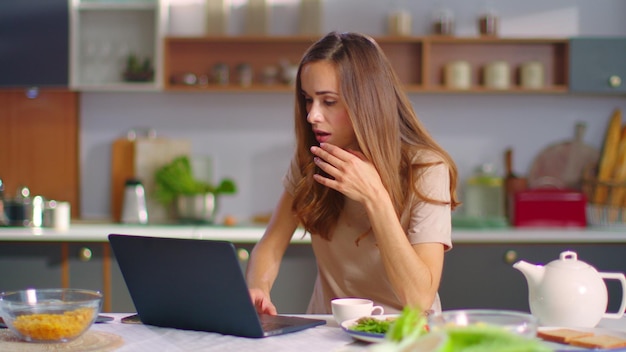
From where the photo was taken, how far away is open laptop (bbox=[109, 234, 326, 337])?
146 cm

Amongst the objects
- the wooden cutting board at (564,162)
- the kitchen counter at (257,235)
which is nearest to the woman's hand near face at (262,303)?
the kitchen counter at (257,235)

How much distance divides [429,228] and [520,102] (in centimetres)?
240

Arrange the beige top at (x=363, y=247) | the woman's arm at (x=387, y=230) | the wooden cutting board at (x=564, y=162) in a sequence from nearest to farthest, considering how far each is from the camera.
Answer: the woman's arm at (x=387, y=230) < the beige top at (x=363, y=247) < the wooden cutting board at (x=564, y=162)

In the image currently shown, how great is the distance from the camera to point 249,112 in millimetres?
4211

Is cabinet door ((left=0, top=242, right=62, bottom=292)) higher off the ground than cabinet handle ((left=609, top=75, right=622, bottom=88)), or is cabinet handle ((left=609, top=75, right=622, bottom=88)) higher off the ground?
cabinet handle ((left=609, top=75, right=622, bottom=88))

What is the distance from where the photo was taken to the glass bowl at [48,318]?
56.9 inches

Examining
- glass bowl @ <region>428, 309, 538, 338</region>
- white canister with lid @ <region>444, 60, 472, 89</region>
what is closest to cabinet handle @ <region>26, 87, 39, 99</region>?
white canister with lid @ <region>444, 60, 472, 89</region>

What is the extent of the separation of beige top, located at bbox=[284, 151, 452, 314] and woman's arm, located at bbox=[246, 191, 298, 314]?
6 cm

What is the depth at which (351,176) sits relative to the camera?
1.90 meters

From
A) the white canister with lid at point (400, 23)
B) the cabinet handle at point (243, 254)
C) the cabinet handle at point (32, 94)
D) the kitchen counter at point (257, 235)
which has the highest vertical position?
the white canister with lid at point (400, 23)

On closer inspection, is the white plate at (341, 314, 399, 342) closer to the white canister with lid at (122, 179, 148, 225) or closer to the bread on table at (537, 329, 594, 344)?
the bread on table at (537, 329, 594, 344)

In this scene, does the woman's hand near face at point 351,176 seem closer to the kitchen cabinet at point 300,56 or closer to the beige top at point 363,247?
the beige top at point 363,247

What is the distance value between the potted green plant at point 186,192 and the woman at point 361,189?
172 cm

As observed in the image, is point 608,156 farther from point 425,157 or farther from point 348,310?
point 348,310
